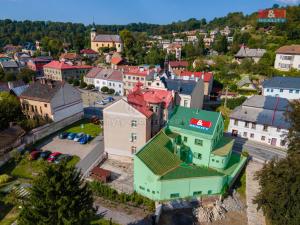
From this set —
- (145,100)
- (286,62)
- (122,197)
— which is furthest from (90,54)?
(122,197)

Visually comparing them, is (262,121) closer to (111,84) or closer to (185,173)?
(185,173)

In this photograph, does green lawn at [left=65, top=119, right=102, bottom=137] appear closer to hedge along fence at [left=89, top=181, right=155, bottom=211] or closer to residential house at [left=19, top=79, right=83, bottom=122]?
residential house at [left=19, top=79, right=83, bottom=122]

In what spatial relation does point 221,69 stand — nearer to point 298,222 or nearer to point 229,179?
point 229,179

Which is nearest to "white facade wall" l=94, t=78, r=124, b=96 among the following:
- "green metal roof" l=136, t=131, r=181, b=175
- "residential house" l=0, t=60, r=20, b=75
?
"residential house" l=0, t=60, r=20, b=75

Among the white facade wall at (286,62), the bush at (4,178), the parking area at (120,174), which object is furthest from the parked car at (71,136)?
the white facade wall at (286,62)

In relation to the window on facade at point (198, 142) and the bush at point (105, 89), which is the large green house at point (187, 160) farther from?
the bush at point (105, 89)

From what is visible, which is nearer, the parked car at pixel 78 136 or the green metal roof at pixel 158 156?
the green metal roof at pixel 158 156

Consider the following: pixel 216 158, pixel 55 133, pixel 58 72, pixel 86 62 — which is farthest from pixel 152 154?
pixel 86 62

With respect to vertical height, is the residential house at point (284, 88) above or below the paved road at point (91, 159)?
above
